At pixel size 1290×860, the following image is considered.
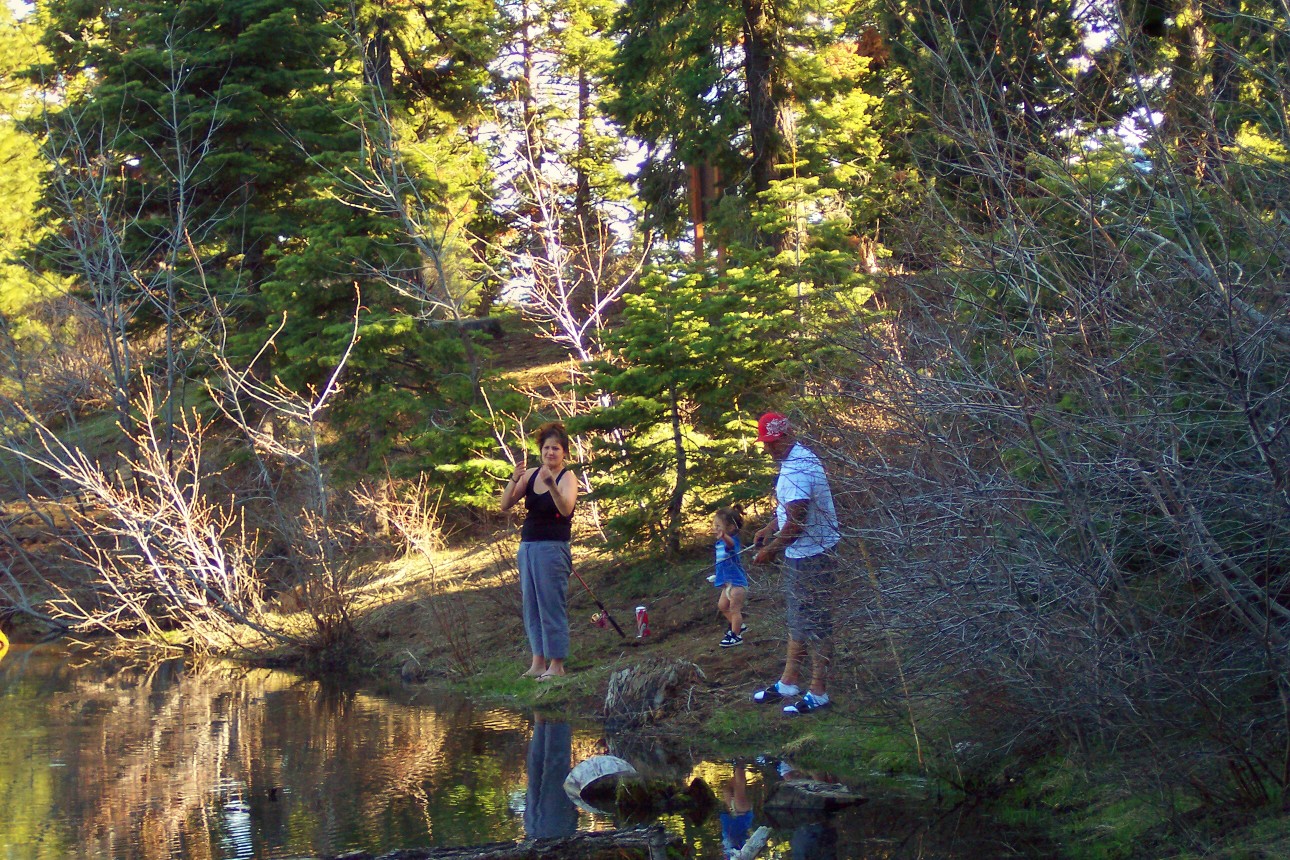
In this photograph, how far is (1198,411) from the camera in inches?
190

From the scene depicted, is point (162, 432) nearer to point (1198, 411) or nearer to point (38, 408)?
point (38, 408)

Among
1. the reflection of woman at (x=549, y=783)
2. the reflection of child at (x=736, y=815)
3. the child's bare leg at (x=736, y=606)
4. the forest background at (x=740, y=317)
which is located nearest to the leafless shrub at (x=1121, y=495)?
the forest background at (x=740, y=317)

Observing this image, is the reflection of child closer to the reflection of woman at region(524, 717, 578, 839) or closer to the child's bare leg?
the reflection of woman at region(524, 717, 578, 839)

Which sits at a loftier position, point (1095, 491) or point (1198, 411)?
point (1198, 411)

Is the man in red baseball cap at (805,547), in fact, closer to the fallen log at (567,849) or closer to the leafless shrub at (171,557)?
the fallen log at (567,849)

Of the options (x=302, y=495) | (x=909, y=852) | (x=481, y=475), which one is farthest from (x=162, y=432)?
(x=909, y=852)

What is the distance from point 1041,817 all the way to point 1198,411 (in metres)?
2.12

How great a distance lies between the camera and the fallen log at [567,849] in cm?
482

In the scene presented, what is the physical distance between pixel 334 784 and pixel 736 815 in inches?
97.5

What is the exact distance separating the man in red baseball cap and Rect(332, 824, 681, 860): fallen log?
1859 millimetres

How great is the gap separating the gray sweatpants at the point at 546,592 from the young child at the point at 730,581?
1.18 metres

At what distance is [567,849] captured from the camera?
16.3 ft

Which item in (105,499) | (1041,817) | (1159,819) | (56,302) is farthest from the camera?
(56,302)

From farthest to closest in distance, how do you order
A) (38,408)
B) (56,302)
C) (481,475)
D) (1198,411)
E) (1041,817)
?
1. (56,302)
2. (38,408)
3. (481,475)
4. (1041,817)
5. (1198,411)
